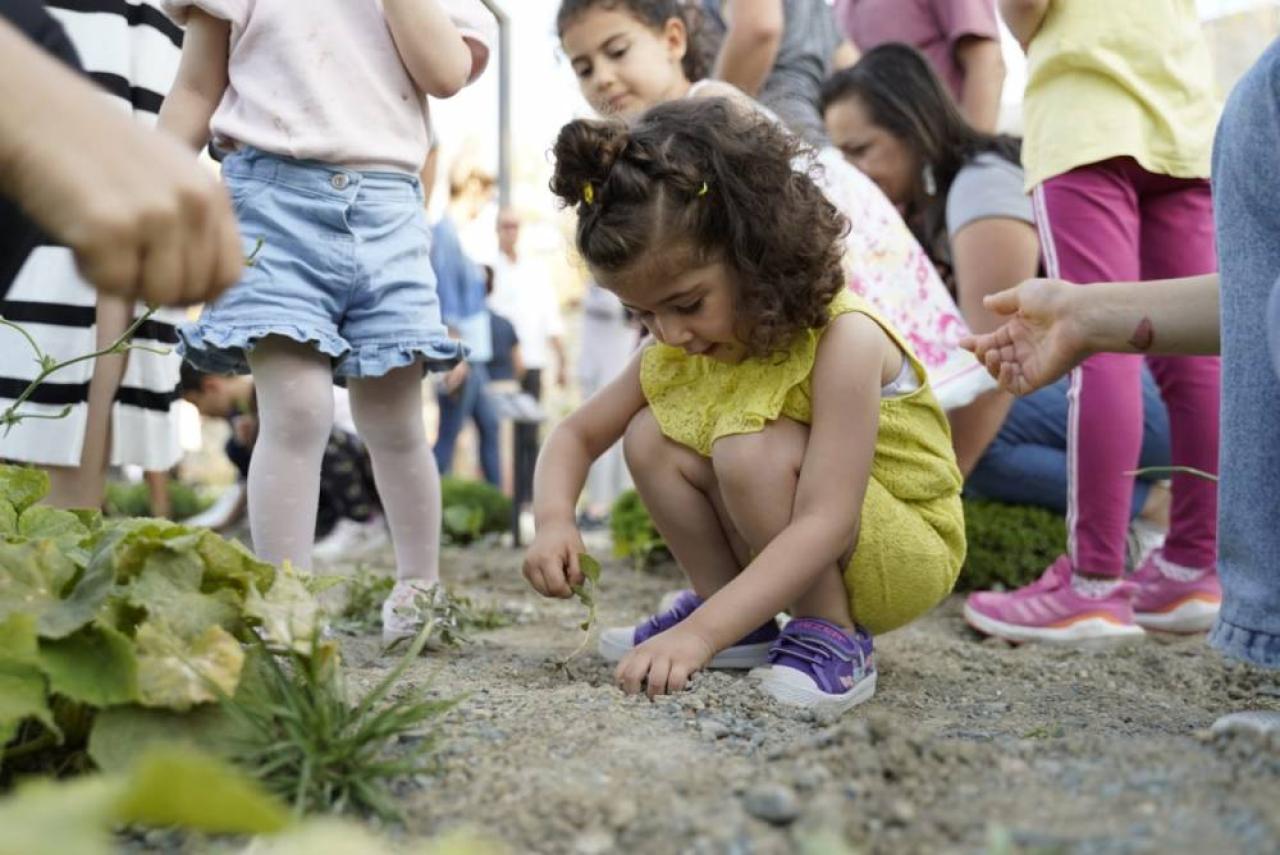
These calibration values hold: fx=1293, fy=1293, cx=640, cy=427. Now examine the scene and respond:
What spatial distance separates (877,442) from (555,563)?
24.2 inches

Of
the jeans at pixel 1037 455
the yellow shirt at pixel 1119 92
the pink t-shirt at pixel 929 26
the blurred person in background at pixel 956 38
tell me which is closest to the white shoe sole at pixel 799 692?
the yellow shirt at pixel 1119 92

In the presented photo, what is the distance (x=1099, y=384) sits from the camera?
290 cm

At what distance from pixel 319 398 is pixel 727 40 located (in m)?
1.62

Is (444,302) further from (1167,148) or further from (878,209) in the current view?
(1167,148)

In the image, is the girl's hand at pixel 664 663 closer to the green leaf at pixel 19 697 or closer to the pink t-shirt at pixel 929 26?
the green leaf at pixel 19 697

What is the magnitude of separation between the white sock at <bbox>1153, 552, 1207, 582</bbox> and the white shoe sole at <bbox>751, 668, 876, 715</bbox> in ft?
4.35

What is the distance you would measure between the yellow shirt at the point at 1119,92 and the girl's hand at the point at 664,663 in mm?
1546

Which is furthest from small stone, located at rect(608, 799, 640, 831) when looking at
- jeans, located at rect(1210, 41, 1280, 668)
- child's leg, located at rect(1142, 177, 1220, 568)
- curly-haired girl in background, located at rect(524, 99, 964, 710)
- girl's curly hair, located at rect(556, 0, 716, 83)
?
girl's curly hair, located at rect(556, 0, 716, 83)

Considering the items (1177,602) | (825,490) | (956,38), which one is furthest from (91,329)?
(956,38)

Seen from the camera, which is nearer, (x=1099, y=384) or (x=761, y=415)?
(x=761, y=415)

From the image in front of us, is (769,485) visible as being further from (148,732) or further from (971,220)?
(971,220)

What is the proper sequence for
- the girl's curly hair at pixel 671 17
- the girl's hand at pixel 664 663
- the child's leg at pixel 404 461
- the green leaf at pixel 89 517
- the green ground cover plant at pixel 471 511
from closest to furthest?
the green leaf at pixel 89 517 → the girl's hand at pixel 664 663 → the child's leg at pixel 404 461 → the girl's curly hair at pixel 671 17 → the green ground cover plant at pixel 471 511

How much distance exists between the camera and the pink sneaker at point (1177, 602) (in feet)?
9.87

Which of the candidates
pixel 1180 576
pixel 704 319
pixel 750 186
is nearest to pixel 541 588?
pixel 704 319
